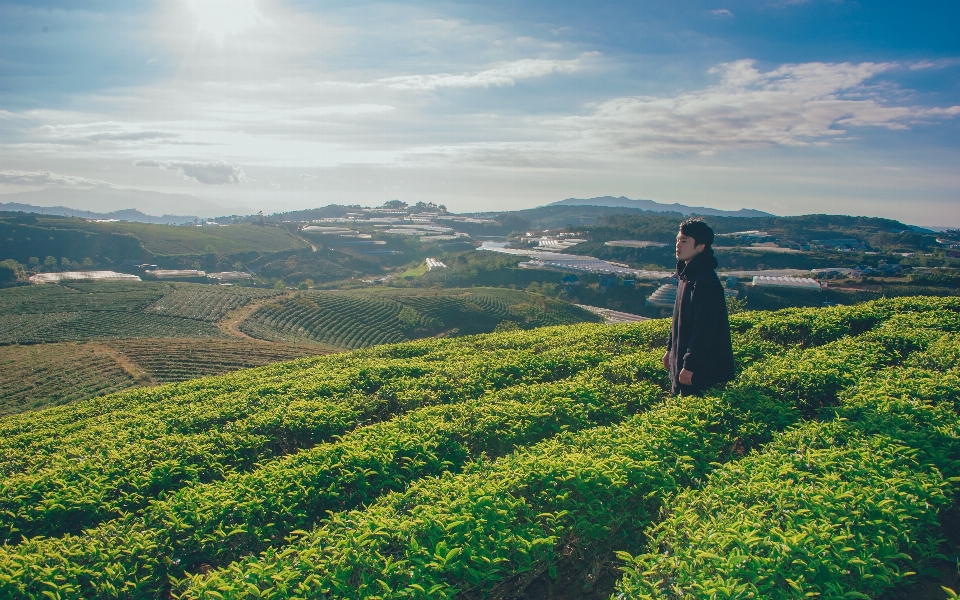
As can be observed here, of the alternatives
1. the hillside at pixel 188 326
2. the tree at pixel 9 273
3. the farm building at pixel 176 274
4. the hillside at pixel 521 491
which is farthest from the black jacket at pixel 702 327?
the farm building at pixel 176 274

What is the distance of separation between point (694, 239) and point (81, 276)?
117 m

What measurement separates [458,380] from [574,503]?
4872 mm

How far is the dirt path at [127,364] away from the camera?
33531mm

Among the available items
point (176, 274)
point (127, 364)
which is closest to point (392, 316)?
point (127, 364)

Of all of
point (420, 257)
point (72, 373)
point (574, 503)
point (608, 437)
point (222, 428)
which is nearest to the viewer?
point (574, 503)

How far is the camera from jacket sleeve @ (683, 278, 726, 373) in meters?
6.93

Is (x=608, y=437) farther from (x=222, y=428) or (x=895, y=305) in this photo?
(x=895, y=305)

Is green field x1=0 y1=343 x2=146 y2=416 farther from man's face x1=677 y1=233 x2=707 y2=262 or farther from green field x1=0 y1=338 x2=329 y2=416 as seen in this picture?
man's face x1=677 y1=233 x2=707 y2=262

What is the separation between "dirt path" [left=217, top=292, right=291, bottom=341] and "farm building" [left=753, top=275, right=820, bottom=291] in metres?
63.3

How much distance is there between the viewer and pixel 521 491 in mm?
4559

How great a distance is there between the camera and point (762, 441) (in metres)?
5.92

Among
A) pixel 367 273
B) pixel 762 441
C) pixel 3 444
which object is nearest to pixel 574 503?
pixel 762 441

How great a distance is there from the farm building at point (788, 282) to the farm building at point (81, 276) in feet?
322

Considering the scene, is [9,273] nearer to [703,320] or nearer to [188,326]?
[188,326]
